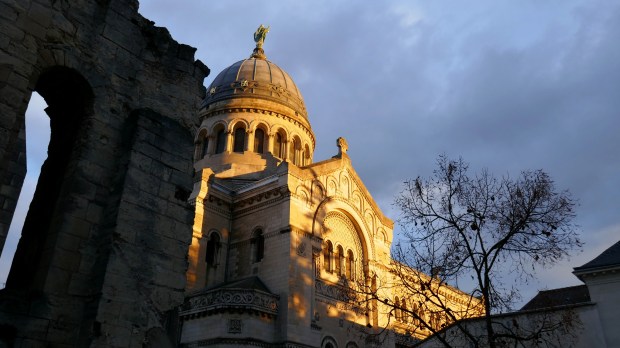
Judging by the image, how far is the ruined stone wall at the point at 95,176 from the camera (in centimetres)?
634

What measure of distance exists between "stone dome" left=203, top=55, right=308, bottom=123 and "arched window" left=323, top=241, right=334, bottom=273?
464 inches

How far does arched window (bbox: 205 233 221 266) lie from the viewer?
2455cm

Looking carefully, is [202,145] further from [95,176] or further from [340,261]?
[95,176]

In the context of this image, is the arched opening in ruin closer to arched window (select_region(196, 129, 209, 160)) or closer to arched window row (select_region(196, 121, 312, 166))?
arched window row (select_region(196, 121, 312, 166))

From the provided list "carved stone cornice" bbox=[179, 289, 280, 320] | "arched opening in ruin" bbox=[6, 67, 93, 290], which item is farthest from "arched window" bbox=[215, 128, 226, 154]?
"arched opening in ruin" bbox=[6, 67, 93, 290]

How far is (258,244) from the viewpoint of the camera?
24.6 meters

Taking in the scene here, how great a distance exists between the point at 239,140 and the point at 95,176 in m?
25.8

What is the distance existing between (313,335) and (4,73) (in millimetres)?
18562

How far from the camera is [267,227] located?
24109 millimetres

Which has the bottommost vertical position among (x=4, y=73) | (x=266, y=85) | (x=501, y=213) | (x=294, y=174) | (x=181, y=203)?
(x=181, y=203)

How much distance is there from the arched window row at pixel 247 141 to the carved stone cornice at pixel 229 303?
12645 mm

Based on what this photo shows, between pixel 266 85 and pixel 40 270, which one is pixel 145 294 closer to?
pixel 40 270

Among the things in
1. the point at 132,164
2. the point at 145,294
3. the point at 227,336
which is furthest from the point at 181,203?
the point at 227,336

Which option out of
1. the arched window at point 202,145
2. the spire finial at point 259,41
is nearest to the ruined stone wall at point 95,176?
the arched window at point 202,145
